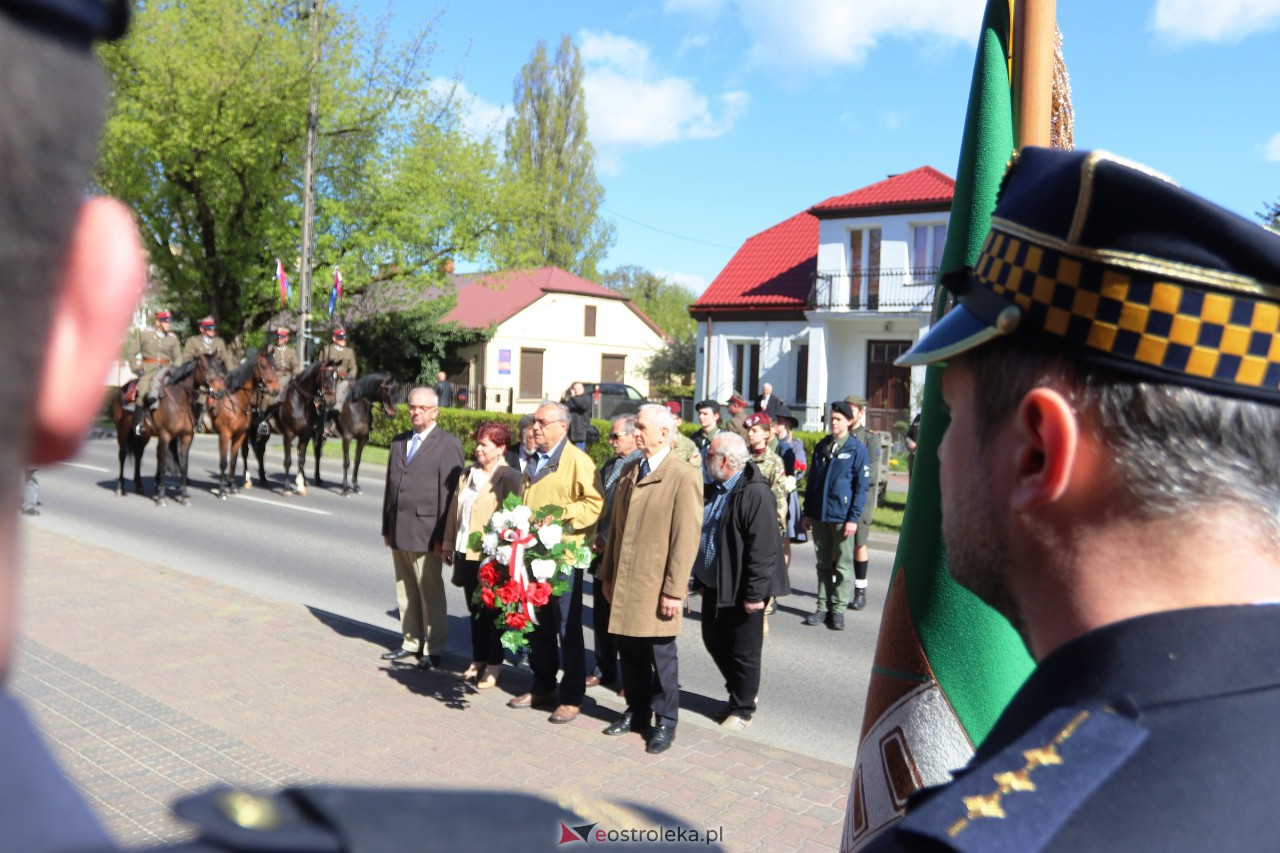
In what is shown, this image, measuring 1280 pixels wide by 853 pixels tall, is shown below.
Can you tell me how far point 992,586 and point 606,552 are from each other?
5735mm

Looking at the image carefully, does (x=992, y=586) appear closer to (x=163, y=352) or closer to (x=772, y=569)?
(x=772, y=569)

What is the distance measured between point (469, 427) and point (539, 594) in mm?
17778

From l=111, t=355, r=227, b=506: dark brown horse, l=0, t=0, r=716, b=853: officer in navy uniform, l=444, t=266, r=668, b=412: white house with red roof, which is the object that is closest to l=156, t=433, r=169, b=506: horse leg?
l=111, t=355, r=227, b=506: dark brown horse

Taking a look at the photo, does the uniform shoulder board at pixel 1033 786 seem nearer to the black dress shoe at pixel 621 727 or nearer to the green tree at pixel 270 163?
the black dress shoe at pixel 621 727

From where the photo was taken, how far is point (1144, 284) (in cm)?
124

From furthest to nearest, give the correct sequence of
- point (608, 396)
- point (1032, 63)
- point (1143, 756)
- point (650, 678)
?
point (608, 396) → point (650, 678) → point (1032, 63) → point (1143, 756)

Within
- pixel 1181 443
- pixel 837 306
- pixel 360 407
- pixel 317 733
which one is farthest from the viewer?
pixel 837 306

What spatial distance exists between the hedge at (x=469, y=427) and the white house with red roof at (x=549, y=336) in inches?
606

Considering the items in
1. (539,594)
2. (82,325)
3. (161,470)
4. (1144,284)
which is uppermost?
(1144,284)

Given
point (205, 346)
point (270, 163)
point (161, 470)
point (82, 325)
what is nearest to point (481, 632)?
point (82, 325)

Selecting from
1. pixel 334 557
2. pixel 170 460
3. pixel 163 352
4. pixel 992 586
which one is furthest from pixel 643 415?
pixel 170 460

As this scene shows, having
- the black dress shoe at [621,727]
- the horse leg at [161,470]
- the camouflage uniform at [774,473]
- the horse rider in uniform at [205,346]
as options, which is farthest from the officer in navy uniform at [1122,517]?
the horse rider in uniform at [205,346]

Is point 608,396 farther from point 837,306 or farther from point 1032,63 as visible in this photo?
point 1032,63

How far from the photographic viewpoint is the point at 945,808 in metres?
1.07
